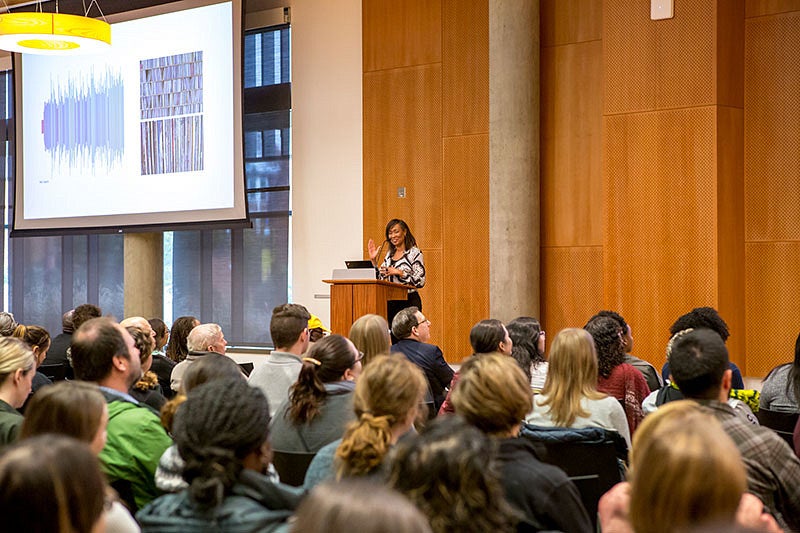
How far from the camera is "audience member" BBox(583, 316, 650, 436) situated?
4383 mm

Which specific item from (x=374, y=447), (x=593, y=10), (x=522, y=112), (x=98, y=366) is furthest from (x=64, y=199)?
(x=374, y=447)

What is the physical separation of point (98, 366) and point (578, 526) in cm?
186

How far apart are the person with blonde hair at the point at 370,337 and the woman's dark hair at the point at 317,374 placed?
1119mm

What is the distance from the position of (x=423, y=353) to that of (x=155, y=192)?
6692 mm

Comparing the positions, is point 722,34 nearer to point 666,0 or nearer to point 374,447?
point 666,0

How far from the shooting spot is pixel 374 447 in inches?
92.7

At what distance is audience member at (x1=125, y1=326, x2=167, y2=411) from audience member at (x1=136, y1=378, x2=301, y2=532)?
177 cm

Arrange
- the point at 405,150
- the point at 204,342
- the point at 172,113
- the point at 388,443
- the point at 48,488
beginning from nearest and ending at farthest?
the point at 48,488
the point at 388,443
the point at 204,342
the point at 405,150
the point at 172,113

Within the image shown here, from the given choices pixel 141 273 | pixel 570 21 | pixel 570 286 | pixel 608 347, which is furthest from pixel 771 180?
pixel 141 273

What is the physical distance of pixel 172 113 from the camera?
11031 millimetres

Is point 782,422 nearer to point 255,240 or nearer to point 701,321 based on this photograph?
point 701,321

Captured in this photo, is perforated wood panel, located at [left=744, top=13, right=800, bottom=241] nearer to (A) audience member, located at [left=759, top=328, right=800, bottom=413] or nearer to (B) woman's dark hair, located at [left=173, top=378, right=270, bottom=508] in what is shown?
(A) audience member, located at [left=759, top=328, right=800, bottom=413]

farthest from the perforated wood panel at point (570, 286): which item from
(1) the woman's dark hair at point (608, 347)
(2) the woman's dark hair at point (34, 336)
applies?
(2) the woman's dark hair at point (34, 336)

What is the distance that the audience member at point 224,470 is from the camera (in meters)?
1.94
